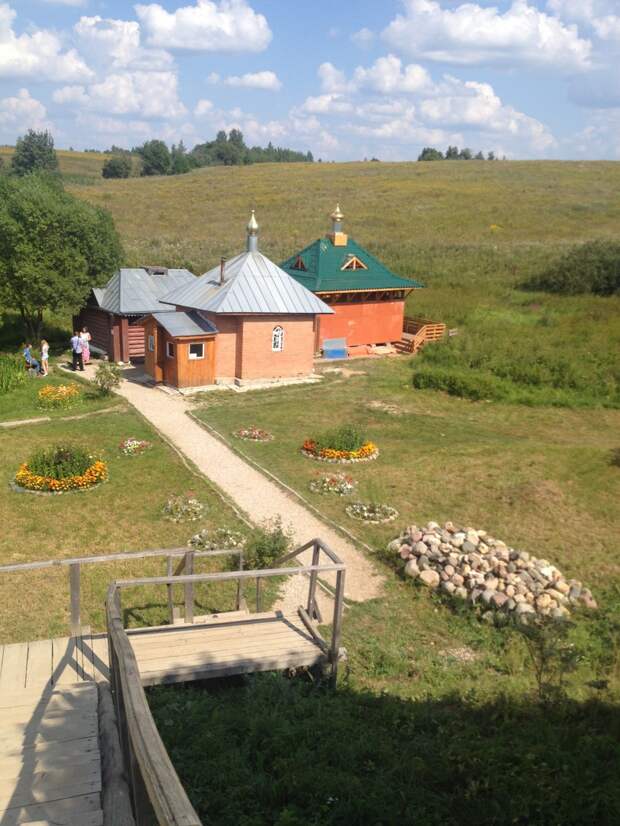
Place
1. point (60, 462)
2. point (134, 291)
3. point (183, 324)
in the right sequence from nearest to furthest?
point (60, 462)
point (183, 324)
point (134, 291)

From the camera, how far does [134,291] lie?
3027 cm

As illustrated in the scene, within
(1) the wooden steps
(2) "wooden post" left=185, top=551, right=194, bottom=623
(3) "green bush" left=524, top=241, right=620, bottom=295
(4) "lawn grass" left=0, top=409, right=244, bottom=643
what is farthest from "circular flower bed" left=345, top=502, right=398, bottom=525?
(3) "green bush" left=524, top=241, right=620, bottom=295

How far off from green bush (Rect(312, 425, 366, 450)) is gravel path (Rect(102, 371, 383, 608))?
2231 millimetres

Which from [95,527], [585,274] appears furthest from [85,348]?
[585,274]

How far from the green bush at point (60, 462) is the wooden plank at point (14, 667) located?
27.9 feet

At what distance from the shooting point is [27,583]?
11.8 metres

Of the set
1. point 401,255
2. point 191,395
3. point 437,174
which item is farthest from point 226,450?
point 437,174

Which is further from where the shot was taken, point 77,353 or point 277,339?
point 77,353

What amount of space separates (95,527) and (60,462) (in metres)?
2.91

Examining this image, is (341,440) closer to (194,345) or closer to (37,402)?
(194,345)

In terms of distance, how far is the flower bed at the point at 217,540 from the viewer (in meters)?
13.1

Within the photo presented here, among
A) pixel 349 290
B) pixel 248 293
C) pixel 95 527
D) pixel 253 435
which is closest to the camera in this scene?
pixel 95 527

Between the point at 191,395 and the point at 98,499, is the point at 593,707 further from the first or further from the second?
the point at 191,395

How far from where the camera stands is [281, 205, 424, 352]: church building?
33.2 m
